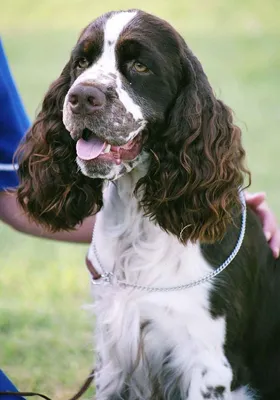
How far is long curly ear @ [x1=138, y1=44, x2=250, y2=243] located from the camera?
3.52 m

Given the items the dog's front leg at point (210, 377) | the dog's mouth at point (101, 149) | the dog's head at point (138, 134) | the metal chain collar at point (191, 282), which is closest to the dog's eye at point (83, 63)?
the dog's head at point (138, 134)

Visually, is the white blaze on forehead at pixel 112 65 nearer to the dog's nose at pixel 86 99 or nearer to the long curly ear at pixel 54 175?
the dog's nose at pixel 86 99

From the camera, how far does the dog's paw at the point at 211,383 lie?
385 centimetres

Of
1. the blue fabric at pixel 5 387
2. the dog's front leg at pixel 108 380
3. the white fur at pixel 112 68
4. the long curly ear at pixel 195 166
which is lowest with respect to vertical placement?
the blue fabric at pixel 5 387

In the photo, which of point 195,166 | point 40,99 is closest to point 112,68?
point 195,166

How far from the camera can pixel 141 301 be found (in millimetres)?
3820

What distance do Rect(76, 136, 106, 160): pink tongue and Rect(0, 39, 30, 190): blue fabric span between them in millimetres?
786

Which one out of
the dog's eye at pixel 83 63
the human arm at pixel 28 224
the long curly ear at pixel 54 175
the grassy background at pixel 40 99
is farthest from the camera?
the grassy background at pixel 40 99

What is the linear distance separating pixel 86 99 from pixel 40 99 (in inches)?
325

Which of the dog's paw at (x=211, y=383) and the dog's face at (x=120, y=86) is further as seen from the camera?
the dog's paw at (x=211, y=383)

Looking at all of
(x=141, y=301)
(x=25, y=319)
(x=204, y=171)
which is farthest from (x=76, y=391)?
(x=204, y=171)

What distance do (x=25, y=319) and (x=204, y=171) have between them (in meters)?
2.66

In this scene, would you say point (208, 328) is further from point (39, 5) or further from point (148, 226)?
point (39, 5)

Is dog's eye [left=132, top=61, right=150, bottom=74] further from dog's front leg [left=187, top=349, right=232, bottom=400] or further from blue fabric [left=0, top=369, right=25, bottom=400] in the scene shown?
blue fabric [left=0, top=369, right=25, bottom=400]
